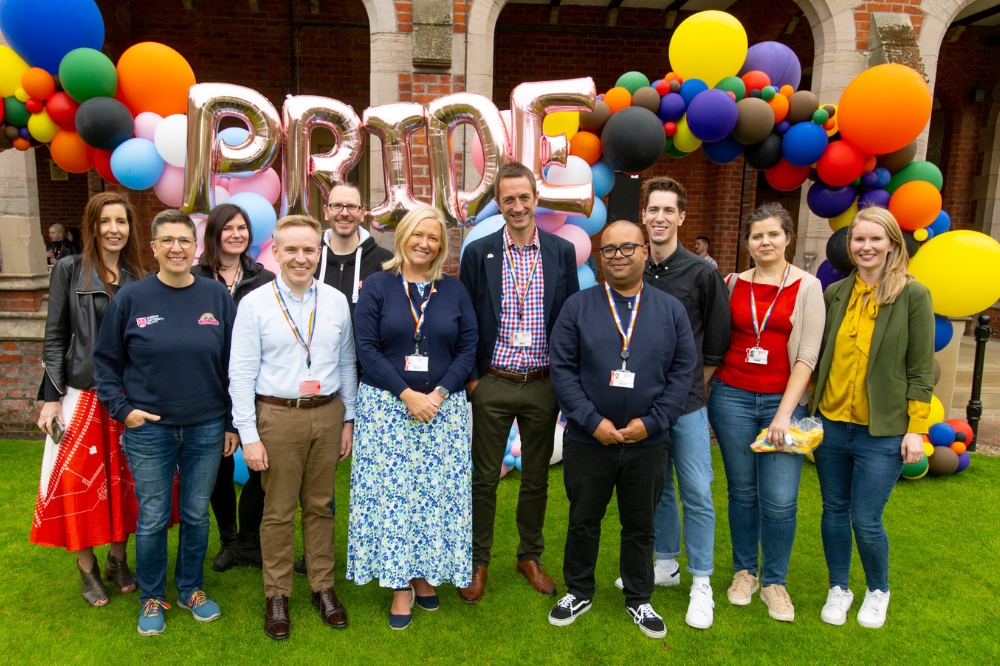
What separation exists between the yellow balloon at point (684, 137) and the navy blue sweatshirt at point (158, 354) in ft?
10.8

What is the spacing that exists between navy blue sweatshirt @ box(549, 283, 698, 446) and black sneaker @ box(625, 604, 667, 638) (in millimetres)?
799

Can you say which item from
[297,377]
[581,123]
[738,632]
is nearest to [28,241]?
[297,377]

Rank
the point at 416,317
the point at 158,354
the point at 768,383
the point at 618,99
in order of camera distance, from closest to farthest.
Result: the point at 158,354 → the point at 416,317 → the point at 768,383 → the point at 618,99

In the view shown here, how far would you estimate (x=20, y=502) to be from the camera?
415 cm

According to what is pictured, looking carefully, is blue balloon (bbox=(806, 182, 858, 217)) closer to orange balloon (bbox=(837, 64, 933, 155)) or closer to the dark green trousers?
orange balloon (bbox=(837, 64, 933, 155))

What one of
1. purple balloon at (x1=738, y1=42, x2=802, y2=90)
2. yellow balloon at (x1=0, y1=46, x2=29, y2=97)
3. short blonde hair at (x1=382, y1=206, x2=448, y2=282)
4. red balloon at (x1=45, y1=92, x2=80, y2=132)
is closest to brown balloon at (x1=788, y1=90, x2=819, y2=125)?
purple balloon at (x1=738, y1=42, x2=802, y2=90)

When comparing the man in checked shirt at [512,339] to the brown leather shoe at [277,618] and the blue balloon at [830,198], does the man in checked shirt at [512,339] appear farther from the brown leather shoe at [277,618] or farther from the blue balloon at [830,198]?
the blue balloon at [830,198]

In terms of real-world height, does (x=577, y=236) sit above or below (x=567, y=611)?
above

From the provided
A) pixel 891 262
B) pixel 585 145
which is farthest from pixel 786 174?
pixel 891 262

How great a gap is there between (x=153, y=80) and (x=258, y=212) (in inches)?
46.1

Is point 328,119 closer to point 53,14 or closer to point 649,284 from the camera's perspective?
point 53,14

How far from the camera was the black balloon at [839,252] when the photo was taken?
445 centimetres

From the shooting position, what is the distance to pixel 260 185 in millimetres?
4516

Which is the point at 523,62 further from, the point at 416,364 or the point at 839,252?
the point at 416,364
